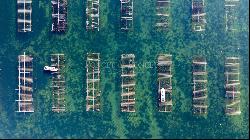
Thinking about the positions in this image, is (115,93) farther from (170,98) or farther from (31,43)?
(31,43)

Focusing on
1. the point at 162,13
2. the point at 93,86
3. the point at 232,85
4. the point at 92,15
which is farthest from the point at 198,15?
the point at 93,86

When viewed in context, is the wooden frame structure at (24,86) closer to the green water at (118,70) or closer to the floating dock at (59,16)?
the green water at (118,70)

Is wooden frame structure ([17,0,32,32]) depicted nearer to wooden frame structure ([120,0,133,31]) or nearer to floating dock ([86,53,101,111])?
floating dock ([86,53,101,111])

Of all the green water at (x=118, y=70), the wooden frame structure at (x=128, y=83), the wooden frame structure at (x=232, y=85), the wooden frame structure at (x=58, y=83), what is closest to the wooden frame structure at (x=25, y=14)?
the green water at (x=118, y=70)

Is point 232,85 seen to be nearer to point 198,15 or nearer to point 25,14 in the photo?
point 198,15

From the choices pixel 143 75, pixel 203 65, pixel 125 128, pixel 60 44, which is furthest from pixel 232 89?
pixel 60 44
